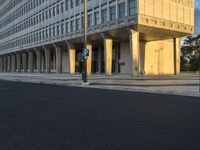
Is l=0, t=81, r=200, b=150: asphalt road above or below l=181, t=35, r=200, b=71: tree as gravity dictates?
below

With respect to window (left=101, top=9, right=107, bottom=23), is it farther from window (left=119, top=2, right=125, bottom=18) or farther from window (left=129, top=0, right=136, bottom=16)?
window (left=129, top=0, right=136, bottom=16)

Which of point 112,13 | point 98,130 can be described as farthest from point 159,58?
point 98,130

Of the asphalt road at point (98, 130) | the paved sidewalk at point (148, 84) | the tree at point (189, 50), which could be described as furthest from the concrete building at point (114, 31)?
the asphalt road at point (98, 130)

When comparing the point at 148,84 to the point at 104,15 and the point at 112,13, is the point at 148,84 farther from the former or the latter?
the point at 104,15

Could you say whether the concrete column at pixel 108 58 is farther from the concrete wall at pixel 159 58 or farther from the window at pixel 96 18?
the concrete wall at pixel 159 58

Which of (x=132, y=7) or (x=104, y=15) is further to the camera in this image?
(x=104, y=15)

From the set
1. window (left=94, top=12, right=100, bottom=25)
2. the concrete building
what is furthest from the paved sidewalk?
window (left=94, top=12, right=100, bottom=25)

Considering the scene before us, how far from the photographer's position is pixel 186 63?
266 ft

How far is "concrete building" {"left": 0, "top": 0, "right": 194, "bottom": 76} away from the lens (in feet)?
131

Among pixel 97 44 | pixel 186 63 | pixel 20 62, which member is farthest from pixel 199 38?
pixel 20 62

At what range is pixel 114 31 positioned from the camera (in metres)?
42.6

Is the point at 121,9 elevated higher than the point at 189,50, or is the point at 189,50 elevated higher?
the point at 121,9

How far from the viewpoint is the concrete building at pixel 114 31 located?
1576 inches

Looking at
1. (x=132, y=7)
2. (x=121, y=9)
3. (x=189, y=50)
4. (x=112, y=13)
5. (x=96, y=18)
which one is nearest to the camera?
(x=132, y=7)
